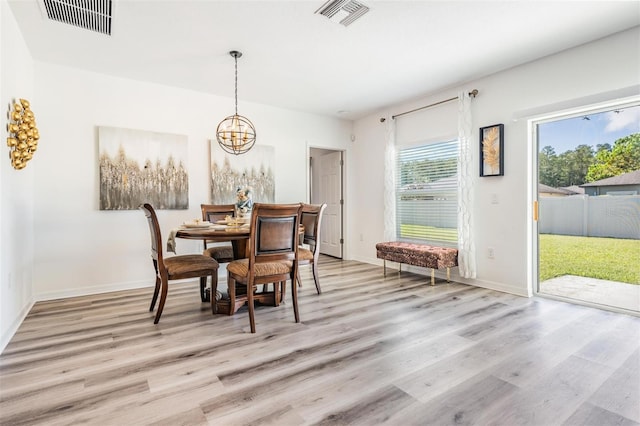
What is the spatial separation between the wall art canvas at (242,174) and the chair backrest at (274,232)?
189 centimetres

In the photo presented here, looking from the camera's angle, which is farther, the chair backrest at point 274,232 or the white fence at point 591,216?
the white fence at point 591,216

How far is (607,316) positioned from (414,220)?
8.39 feet

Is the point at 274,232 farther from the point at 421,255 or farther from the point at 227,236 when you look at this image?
the point at 421,255

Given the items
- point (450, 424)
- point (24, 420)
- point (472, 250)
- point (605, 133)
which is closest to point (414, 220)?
point (472, 250)

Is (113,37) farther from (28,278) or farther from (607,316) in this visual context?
(607,316)

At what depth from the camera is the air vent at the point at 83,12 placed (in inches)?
100

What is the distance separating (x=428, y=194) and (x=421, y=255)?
1.06 m

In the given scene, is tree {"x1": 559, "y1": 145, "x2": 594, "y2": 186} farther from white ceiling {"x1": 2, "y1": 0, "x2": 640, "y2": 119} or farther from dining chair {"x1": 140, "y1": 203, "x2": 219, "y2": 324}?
dining chair {"x1": 140, "y1": 203, "x2": 219, "y2": 324}

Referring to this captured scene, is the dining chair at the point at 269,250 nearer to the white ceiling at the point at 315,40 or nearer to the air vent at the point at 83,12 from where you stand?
the white ceiling at the point at 315,40

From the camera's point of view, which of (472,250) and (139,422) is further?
(472,250)

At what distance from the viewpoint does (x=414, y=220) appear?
5.12 m

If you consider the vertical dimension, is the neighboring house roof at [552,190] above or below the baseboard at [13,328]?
above

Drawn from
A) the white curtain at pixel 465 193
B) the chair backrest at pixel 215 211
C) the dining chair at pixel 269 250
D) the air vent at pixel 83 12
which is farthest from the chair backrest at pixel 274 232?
the white curtain at pixel 465 193

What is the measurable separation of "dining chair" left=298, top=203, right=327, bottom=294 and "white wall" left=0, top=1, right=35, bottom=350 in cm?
243
